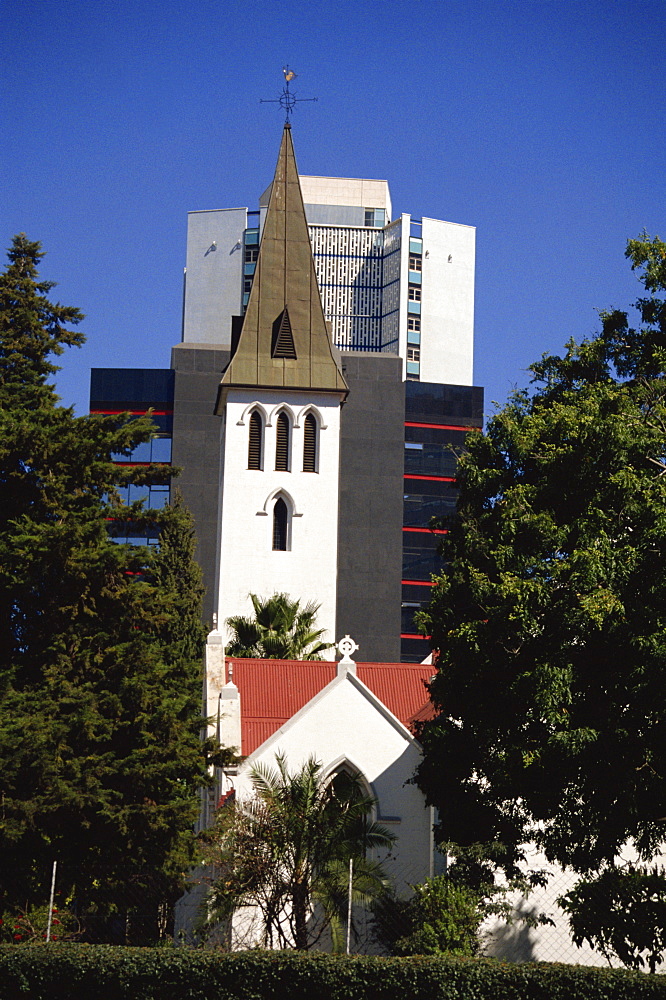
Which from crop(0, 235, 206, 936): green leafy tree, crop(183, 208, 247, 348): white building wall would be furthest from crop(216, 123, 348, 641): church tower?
crop(183, 208, 247, 348): white building wall

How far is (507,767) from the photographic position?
72.0 feet

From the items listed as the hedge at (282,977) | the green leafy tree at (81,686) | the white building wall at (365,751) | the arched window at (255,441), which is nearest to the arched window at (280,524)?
the arched window at (255,441)

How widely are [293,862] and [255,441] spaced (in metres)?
37.3

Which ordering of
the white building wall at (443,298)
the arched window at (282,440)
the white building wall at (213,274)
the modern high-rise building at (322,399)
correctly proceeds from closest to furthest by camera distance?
the modern high-rise building at (322,399) → the arched window at (282,440) → the white building wall at (213,274) → the white building wall at (443,298)

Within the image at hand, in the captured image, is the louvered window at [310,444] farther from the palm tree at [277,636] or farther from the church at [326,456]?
the palm tree at [277,636]

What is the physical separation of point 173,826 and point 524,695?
7.17 metres

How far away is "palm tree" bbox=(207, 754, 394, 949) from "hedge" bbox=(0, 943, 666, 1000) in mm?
5126

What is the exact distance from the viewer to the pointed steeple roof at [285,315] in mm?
59500

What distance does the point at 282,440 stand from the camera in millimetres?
59562

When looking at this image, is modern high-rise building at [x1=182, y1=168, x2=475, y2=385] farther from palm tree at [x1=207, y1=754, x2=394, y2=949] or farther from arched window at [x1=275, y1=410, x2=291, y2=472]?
palm tree at [x1=207, y1=754, x2=394, y2=949]

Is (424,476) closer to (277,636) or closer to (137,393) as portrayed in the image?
(137,393)

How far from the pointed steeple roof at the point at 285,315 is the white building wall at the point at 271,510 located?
3.04 feet

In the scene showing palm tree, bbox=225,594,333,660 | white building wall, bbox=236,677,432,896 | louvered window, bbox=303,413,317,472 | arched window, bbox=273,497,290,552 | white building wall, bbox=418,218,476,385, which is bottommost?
white building wall, bbox=236,677,432,896

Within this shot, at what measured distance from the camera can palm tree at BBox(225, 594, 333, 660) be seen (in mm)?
45625
